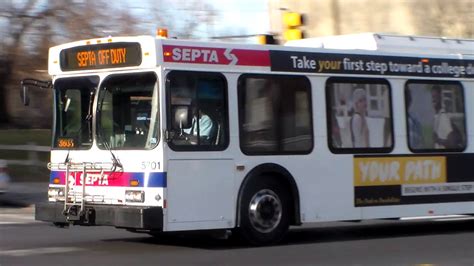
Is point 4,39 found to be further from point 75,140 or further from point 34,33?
point 75,140

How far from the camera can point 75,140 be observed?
11875mm

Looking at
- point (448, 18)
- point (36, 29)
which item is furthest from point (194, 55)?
point (448, 18)

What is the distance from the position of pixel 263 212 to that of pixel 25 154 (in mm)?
18654

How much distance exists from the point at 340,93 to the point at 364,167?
1.23 m

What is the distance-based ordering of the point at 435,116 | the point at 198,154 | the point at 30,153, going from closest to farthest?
the point at 198,154
the point at 435,116
the point at 30,153

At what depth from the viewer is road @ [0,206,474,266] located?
34.7 ft

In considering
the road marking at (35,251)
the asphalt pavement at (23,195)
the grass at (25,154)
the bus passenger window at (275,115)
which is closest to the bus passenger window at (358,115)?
the bus passenger window at (275,115)

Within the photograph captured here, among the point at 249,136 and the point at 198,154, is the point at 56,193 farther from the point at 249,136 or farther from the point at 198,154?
the point at 249,136

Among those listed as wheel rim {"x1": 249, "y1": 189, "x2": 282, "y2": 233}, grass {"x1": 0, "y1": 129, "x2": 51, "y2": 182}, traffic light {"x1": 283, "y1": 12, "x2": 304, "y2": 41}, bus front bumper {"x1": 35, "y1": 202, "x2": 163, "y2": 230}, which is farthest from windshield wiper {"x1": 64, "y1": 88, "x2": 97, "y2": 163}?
grass {"x1": 0, "y1": 129, "x2": 51, "y2": 182}

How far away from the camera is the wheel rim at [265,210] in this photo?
11.8m

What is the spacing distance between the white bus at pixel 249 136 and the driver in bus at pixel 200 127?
0.02m

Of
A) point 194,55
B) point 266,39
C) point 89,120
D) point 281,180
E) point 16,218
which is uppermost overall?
point 266,39

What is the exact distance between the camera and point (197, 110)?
37.0 feet

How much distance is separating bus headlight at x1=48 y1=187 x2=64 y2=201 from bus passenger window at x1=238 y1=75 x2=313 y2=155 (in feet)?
8.84
